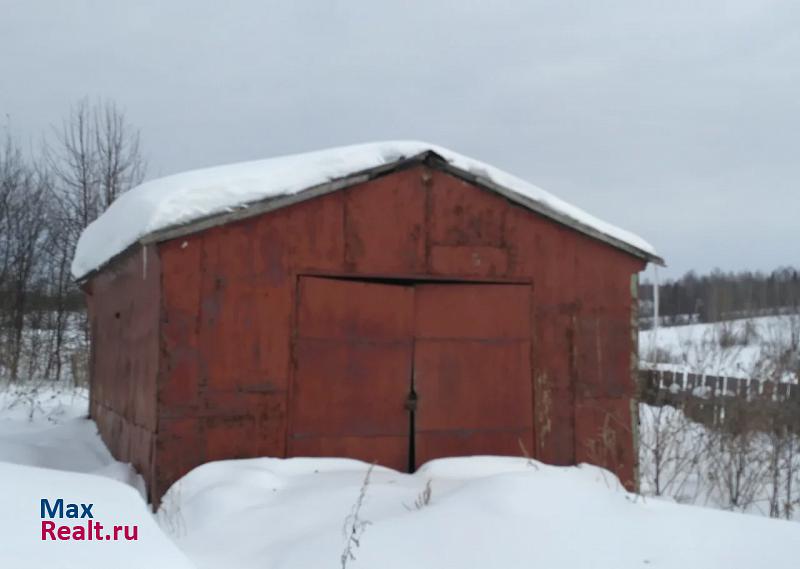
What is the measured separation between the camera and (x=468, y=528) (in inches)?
215

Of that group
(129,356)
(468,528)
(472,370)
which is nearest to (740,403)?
(472,370)

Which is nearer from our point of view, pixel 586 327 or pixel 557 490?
pixel 557 490

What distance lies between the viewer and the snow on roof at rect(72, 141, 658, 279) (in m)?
7.55

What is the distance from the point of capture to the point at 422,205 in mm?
8492

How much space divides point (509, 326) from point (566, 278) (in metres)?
0.85

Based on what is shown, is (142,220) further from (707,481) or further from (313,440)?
(707,481)

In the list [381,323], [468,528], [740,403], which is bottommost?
[468,528]

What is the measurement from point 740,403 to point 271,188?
661cm

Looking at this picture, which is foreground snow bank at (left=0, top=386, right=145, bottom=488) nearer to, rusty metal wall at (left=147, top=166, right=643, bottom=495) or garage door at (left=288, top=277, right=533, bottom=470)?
rusty metal wall at (left=147, top=166, right=643, bottom=495)

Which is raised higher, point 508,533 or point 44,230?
point 44,230

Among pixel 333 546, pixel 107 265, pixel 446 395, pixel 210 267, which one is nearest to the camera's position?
pixel 333 546

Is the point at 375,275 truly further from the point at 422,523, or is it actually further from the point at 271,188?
the point at 422,523

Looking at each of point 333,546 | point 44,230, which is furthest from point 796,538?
point 44,230

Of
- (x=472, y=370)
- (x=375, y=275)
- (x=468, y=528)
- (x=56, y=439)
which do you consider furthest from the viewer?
(x=56, y=439)
